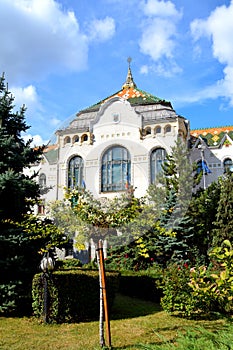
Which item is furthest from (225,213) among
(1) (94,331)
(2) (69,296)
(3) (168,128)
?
(1) (94,331)

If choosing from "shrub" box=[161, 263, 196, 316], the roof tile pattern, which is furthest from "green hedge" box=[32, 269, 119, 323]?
the roof tile pattern

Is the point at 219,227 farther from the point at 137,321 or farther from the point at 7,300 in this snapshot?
the point at 7,300

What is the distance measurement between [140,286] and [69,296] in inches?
134

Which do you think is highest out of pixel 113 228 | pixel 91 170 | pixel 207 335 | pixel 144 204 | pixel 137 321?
pixel 91 170

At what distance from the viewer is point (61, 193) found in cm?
338

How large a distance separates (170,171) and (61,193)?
248cm

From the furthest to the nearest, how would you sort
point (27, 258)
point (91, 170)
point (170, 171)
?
point (27, 258), point (170, 171), point (91, 170)

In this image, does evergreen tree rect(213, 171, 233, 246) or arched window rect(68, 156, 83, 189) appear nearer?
arched window rect(68, 156, 83, 189)

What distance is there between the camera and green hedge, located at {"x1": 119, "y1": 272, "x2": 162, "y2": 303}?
8363 mm

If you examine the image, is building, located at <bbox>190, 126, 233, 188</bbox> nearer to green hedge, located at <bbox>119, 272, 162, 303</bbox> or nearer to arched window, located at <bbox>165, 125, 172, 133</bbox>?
green hedge, located at <bbox>119, 272, 162, 303</bbox>

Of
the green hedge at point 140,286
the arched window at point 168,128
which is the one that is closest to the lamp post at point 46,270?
the arched window at point 168,128

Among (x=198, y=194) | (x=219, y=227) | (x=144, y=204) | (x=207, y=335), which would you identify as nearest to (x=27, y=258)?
(x=144, y=204)

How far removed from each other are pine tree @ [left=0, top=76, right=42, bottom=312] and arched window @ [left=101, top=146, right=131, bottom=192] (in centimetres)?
246

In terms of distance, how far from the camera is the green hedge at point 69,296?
5.70 meters
